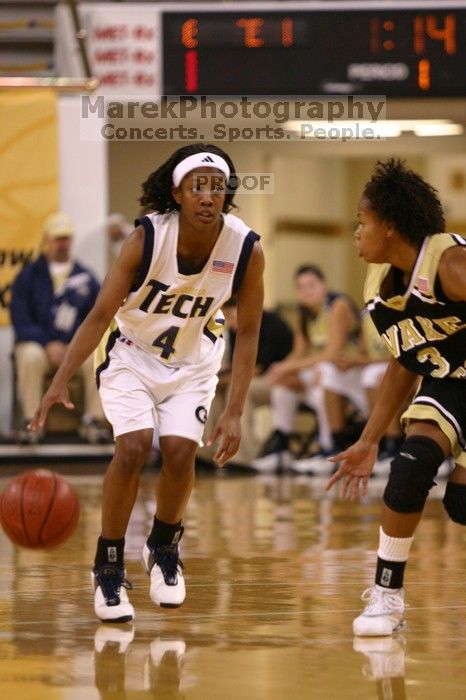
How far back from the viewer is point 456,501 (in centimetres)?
477

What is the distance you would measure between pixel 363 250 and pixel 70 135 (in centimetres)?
818

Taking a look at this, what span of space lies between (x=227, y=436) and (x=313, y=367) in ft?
22.3

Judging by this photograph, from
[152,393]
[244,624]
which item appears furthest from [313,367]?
[244,624]

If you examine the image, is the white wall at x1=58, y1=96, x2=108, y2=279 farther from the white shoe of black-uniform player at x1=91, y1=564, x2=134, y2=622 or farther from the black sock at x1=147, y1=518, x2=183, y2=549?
the white shoe of black-uniform player at x1=91, y1=564, x2=134, y2=622

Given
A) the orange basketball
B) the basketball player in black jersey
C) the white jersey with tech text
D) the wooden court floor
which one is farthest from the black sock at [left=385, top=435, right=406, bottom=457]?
the basketball player in black jersey

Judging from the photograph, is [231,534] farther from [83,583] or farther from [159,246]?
[159,246]

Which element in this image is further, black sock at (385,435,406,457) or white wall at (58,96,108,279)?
white wall at (58,96,108,279)

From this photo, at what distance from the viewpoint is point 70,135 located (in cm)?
1270

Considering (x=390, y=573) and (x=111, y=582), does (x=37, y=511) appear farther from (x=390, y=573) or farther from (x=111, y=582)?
(x=390, y=573)

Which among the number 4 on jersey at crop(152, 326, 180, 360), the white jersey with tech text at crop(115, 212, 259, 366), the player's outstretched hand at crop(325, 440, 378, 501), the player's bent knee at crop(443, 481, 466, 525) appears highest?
the white jersey with tech text at crop(115, 212, 259, 366)

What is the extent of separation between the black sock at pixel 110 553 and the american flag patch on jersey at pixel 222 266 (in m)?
1.03

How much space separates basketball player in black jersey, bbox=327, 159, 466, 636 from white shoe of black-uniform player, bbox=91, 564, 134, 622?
815 mm

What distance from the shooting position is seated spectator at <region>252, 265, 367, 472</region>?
1183 centimetres

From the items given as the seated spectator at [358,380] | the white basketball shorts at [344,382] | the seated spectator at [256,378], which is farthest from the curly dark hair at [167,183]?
the white basketball shorts at [344,382]
